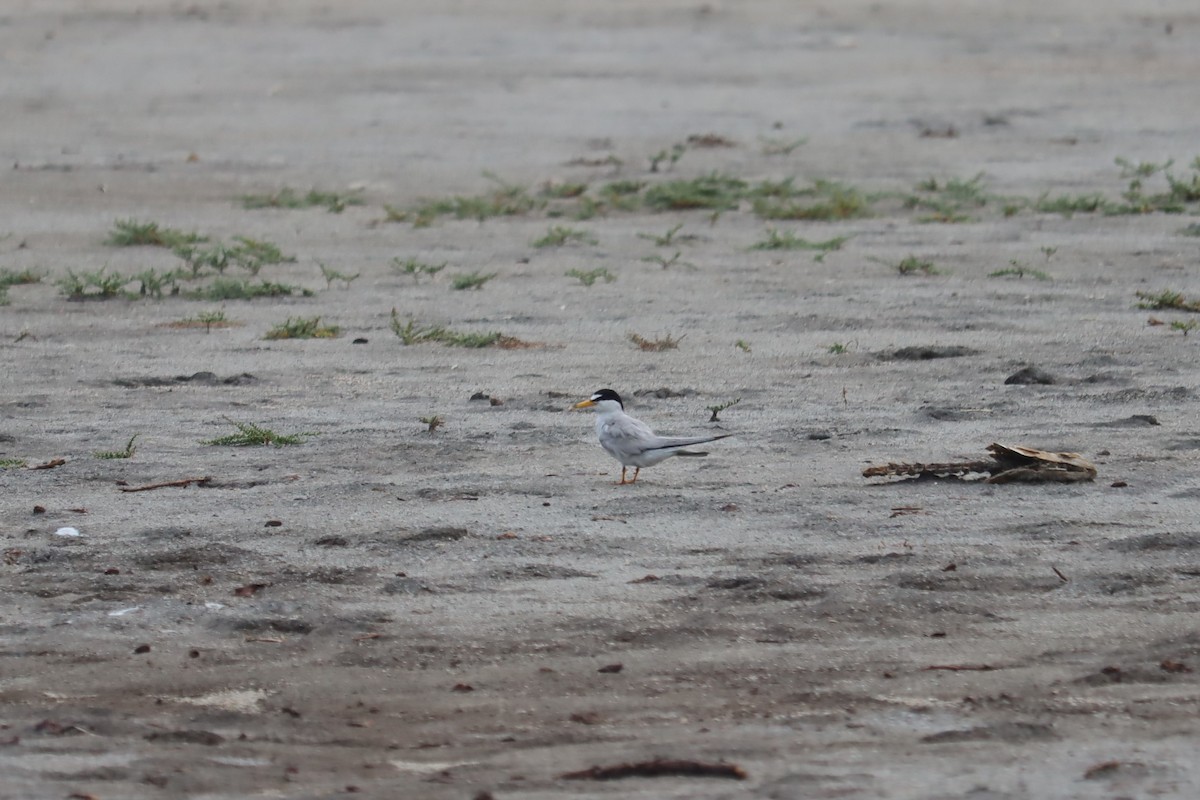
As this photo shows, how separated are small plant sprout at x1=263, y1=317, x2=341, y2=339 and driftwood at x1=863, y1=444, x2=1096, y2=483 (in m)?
3.45

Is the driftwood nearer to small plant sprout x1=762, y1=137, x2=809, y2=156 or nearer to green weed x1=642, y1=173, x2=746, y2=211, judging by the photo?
green weed x1=642, y1=173, x2=746, y2=211

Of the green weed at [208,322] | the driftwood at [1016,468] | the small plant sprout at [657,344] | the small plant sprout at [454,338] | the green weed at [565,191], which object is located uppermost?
the green weed at [565,191]

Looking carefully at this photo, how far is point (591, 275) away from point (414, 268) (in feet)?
3.21

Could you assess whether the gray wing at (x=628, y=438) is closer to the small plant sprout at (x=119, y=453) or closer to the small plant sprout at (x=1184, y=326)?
the small plant sprout at (x=119, y=453)

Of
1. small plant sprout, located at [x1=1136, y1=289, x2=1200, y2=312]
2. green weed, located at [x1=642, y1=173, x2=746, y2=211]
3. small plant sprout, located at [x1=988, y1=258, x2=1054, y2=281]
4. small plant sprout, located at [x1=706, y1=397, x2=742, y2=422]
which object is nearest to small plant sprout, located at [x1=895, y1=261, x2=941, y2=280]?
small plant sprout, located at [x1=988, y1=258, x2=1054, y2=281]

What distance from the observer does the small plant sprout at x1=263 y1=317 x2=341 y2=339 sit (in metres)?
8.59

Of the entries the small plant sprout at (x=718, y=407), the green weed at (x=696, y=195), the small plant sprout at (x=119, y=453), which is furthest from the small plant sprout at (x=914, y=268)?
the small plant sprout at (x=119, y=453)

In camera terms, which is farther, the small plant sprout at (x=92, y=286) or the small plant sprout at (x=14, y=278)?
the small plant sprout at (x=14, y=278)

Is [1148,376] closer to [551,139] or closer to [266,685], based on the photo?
[266,685]

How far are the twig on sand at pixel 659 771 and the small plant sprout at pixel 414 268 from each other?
6.43m

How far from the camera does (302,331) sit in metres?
8.62

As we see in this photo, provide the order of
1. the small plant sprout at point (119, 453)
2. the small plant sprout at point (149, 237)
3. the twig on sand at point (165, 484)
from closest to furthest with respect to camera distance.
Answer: the twig on sand at point (165, 484) → the small plant sprout at point (119, 453) → the small plant sprout at point (149, 237)

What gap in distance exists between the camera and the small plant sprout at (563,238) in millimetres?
10914

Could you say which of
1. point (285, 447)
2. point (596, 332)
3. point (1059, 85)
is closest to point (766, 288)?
point (596, 332)
